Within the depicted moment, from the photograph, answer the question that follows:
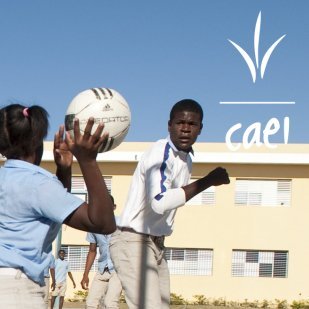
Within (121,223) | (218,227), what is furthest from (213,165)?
(121,223)

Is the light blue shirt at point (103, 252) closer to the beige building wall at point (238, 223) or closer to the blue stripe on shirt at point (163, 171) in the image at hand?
the blue stripe on shirt at point (163, 171)

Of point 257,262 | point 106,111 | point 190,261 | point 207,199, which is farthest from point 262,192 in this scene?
point 106,111

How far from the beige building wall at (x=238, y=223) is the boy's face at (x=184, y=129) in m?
18.2

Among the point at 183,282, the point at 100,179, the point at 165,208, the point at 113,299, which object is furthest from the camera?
the point at 183,282

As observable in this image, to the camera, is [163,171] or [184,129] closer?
[163,171]

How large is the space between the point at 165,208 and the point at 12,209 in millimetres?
1749

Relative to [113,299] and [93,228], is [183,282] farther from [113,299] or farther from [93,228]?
[93,228]

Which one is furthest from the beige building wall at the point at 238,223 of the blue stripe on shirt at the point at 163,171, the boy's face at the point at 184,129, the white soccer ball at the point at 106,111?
the white soccer ball at the point at 106,111

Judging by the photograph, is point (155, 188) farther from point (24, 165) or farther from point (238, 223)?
point (238, 223)

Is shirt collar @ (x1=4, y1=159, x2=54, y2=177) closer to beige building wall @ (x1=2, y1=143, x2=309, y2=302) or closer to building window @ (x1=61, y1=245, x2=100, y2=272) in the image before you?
beige building wall @ (x1=2, y1=143, x2=309, y2=302)

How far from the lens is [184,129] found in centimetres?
541

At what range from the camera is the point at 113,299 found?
8.45 m

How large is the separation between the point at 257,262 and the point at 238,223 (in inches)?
52.4

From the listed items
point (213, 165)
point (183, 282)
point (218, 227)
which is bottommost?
point (183, 282)
